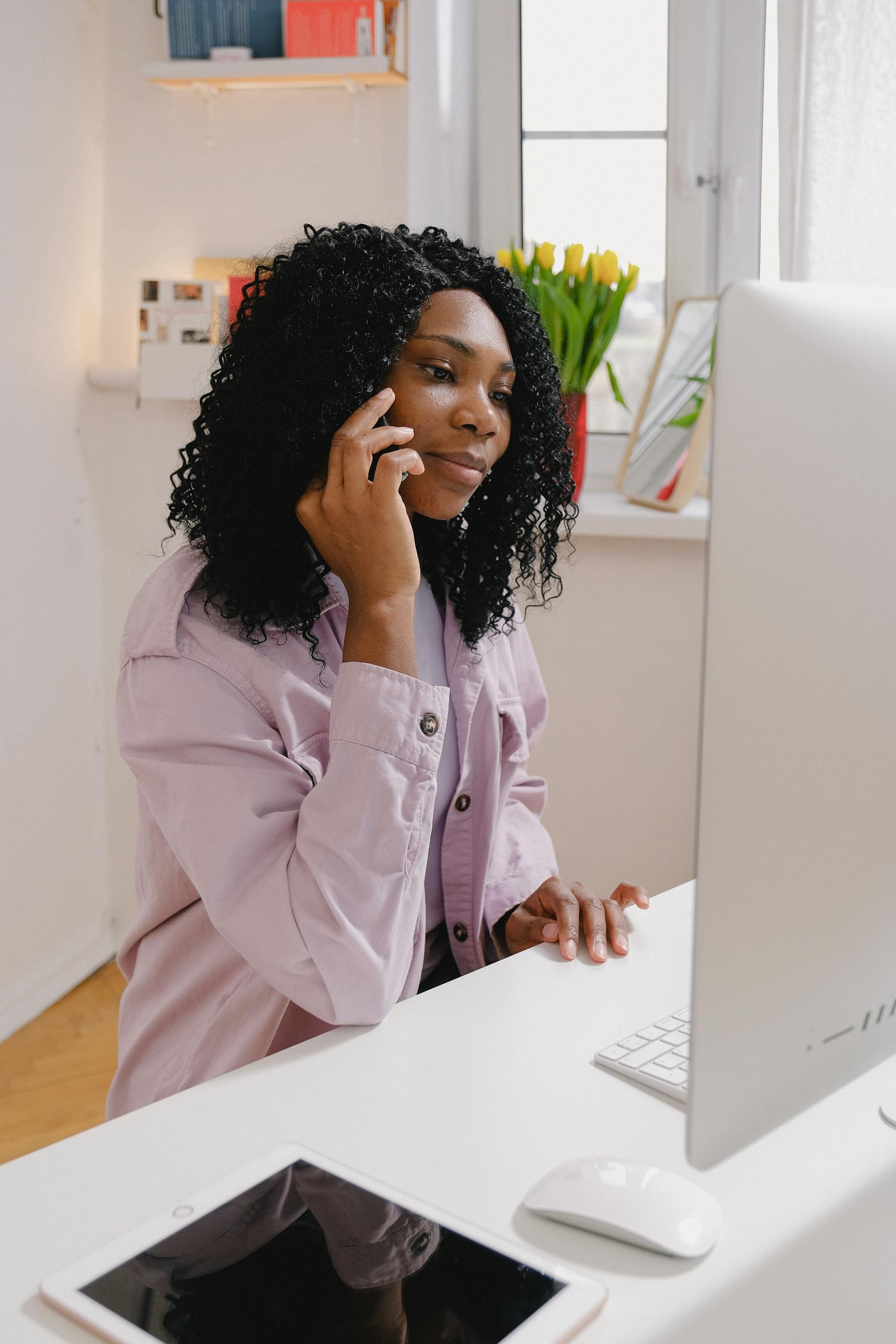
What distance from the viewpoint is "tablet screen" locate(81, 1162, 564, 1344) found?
1.97ft

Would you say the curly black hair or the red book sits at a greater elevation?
the red book

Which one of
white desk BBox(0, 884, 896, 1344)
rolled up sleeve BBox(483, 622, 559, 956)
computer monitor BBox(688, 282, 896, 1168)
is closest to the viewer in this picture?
computer monitor BBox(688, 282, 896, 1168)

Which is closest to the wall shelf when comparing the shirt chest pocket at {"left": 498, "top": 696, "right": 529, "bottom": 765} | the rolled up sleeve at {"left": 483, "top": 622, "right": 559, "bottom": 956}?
the rolled up sleeve at {"left": 483, "top": 622, "right": 559, "bottom": 956}

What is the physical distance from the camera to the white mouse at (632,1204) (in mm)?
663

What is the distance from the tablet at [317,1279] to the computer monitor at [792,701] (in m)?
0.15

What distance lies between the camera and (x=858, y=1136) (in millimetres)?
796

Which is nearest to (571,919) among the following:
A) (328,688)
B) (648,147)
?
(328,688)

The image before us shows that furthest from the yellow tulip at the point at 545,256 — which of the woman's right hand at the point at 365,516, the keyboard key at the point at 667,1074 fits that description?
the keyboard key at the point at 667,1074

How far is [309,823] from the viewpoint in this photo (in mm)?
992

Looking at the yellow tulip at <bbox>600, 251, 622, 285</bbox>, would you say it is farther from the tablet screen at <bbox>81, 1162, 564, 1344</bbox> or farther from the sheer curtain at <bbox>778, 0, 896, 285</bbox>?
the tablet screen at <bbox>81, 1162, 564, 1344</bbox>

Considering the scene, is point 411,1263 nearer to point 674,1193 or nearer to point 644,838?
point 674,1193

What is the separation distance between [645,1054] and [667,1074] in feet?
0.11

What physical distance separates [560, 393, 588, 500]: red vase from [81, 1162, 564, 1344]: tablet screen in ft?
5.75

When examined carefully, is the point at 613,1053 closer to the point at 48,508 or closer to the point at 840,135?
the point at 840,135
